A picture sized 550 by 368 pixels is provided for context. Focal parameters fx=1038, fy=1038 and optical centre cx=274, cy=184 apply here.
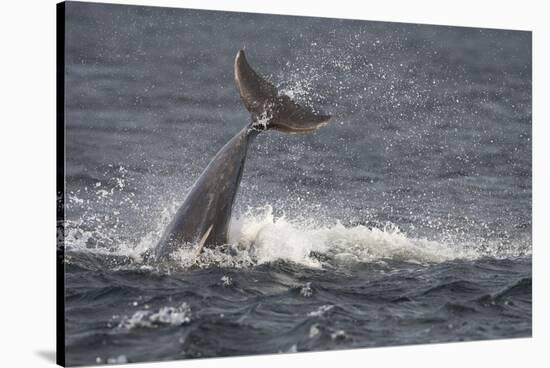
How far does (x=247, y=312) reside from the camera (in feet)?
37.7

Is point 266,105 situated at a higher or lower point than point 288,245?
higher

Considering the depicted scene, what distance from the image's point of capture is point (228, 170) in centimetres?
1183

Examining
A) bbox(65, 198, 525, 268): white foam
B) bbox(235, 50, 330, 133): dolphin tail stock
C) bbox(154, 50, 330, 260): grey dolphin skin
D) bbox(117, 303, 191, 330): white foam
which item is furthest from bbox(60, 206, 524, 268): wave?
bbox(235, 50, 330, 133): dolphin tail stock

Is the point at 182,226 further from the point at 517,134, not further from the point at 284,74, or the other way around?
the point at 517,134

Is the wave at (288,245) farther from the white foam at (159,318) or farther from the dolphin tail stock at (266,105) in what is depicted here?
the dolphin tail stock at (266,105)

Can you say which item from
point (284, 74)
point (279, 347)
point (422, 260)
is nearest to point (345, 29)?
point (284, 74)

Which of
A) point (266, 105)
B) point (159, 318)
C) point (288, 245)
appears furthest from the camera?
point (288, 245)

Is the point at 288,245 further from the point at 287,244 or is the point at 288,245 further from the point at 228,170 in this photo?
the point at 228,170

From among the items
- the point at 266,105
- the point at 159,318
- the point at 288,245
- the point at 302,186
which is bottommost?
the point at 159,318

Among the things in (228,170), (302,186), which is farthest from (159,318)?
(302,186)

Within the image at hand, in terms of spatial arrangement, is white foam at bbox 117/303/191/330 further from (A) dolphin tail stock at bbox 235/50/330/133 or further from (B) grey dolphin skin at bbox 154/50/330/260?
Answer: (A) dolphin tail stock at bbox 235/50/330/133

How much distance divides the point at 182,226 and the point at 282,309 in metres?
1.46

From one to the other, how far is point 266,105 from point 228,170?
90 centimetres

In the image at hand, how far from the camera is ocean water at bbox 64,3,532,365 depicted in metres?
11.2
